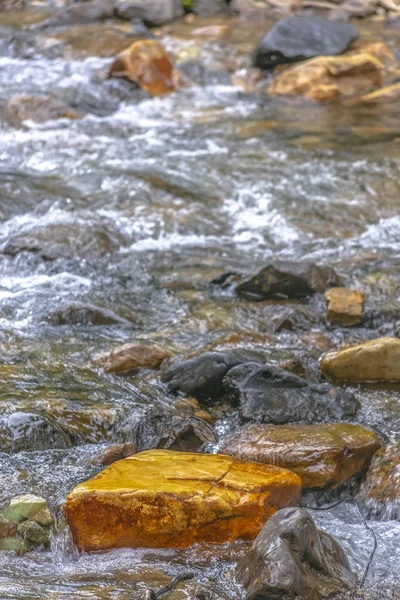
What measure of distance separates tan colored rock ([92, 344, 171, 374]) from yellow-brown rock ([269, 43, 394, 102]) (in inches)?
305

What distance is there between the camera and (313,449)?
13.3 feet

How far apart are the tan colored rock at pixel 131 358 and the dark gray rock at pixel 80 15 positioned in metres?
12.1

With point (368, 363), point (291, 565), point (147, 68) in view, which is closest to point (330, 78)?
point (147, 68)

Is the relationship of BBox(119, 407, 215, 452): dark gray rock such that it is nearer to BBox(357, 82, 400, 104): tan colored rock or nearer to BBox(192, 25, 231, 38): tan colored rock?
BBox(357, 82, 400, 104): tan colored rock

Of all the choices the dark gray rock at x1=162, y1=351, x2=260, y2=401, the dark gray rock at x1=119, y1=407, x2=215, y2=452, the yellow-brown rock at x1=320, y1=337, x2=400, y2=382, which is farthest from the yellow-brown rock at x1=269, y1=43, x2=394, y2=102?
the dark gray rock at x1=119, y1=407, x2=215, y2=452

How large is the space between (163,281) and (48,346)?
1416 mm

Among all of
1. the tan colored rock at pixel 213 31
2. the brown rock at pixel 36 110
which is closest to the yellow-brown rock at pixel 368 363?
the brown rock at pixel 36 110

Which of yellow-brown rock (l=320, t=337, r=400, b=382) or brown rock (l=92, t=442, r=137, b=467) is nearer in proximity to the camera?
brown rock (l=92, t=442, r=137, b=467)

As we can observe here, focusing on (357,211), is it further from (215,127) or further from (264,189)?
Answer: (215,127)

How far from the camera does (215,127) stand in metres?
10.7

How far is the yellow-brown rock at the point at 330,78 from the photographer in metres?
12.1

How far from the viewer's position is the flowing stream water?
143 inches

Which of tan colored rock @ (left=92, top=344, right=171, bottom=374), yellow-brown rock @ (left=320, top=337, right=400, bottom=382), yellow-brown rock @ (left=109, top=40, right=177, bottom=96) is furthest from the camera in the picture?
yellow-brown rock @ (left=109, top=40, right=177, bottom=96)

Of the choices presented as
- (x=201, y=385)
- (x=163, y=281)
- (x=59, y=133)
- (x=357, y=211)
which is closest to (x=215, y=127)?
(x=59, y=133)
